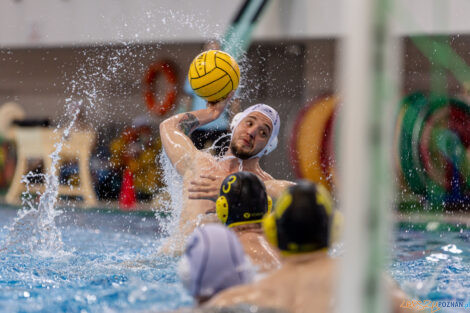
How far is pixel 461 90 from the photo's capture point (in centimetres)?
689

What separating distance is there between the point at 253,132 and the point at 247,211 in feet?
2.90

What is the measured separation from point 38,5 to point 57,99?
4.68 ft

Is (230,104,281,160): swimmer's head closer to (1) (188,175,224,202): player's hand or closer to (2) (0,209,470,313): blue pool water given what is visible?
(1) (188,175,224,202): player's hand

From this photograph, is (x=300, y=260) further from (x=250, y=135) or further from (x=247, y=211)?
(x=250, y=135)

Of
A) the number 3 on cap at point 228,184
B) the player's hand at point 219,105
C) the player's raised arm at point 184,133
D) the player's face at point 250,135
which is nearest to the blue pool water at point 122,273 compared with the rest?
the number 3 on cap at point 228,184

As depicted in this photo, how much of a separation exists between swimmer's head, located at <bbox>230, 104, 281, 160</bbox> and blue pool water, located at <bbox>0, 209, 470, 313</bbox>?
2.31 feet

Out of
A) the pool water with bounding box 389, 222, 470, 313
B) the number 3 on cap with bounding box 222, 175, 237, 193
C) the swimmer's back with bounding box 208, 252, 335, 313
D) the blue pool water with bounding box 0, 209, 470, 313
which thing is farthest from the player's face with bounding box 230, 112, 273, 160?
the swimmer's back with bounding box 208, 252, 335, 313

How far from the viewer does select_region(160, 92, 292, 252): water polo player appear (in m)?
3.26

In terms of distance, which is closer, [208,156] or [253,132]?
[253,132]

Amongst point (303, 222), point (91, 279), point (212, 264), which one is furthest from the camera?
point (91, 279)

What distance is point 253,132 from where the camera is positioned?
3.24 metres

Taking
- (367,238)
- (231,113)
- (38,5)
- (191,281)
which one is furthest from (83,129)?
(367,238)

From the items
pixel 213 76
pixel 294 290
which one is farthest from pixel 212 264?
pixel 213 76

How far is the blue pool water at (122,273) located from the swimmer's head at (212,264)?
13.3 inches
